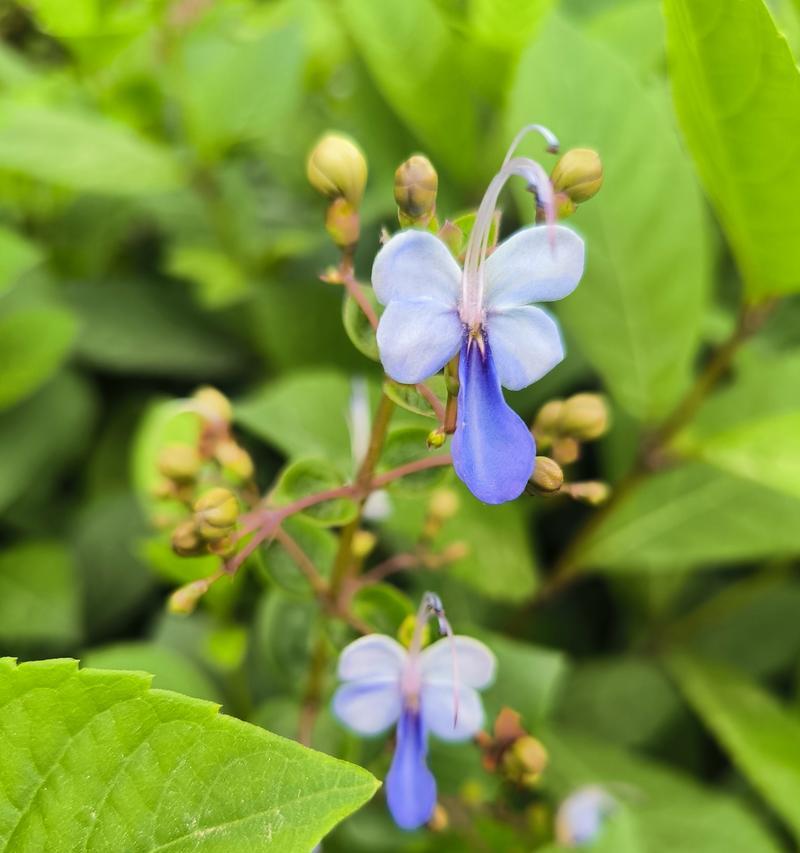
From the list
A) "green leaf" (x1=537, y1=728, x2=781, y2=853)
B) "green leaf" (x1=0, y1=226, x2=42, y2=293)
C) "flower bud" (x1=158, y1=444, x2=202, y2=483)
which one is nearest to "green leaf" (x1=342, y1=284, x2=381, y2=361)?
"flower bud" (x1=158, y1=444, x2=202, y2=483)

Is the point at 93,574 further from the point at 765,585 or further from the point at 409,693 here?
the point at 765,585

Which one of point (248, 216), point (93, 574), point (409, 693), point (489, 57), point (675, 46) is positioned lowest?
point (93, 574)

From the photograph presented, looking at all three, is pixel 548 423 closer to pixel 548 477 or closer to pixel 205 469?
pixel 548 477

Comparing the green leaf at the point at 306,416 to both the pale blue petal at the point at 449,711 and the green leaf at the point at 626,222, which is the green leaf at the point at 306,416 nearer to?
the green leaf at the point at 626,222

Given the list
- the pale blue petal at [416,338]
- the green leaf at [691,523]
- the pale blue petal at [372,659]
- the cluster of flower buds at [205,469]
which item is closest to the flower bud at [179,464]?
the cluster of flower buds at [205,469]

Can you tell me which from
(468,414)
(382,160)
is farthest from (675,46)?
(382,160)

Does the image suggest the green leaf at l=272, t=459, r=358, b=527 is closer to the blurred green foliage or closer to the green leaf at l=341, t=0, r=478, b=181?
the blurred green foliage

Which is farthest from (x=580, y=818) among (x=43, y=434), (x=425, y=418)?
(x=43, y=434)
